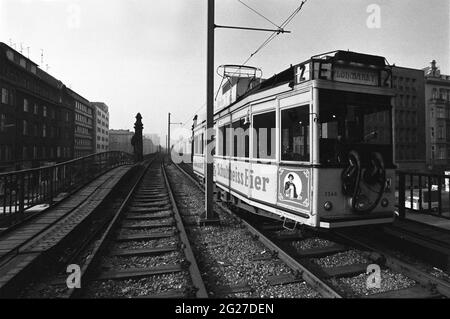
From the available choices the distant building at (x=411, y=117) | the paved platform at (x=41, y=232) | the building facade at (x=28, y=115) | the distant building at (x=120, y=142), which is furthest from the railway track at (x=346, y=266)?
the distant building at (x=120, y=142)

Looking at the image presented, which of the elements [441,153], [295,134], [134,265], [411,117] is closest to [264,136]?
[295,134]

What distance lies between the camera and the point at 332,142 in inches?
198

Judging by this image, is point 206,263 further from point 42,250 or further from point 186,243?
point 42,250

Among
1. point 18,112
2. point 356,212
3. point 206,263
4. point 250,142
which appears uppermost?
point 18,112

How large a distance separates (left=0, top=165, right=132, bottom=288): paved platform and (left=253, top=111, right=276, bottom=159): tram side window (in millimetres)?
4357

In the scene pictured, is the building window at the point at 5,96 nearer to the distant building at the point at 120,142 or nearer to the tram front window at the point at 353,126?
the tram front window at the point at 353,126

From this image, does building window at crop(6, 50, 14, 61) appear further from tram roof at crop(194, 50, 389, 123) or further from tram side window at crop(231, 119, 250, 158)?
tram roof at crop(194, 50, 389, 123)

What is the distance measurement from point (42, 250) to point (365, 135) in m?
5.97

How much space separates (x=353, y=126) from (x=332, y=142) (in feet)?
1.80

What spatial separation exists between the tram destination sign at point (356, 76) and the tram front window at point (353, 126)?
26 centimetres

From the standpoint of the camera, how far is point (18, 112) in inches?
1396

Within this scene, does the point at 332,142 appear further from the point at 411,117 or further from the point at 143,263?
the point at 411,117

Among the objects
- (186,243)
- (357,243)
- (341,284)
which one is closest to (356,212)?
(357,243)
